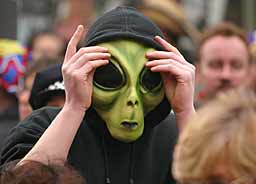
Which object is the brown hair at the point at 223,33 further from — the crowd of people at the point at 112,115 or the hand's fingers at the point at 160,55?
the hand's fingers at the point at 160,55

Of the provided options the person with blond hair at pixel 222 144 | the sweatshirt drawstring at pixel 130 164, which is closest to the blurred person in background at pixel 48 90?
the sweatshirt drawstring at pixel 130 164

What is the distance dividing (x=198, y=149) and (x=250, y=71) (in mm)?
4277

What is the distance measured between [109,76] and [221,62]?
3636 millimetres

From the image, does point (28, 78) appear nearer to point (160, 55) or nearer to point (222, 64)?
point (222, 64)

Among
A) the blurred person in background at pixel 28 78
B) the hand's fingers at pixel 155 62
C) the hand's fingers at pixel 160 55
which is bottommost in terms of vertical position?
the blurred person in background at pixel 28 78

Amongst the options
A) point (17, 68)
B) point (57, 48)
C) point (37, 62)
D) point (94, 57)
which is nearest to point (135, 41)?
point (94, 57)

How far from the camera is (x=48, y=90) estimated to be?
17.8ft

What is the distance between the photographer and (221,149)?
9.95 ft

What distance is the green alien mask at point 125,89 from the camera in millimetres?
3896

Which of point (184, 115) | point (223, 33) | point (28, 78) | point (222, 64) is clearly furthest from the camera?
point (223, 33)

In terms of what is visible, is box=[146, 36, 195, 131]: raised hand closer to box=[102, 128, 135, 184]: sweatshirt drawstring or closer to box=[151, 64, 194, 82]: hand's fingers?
box=[151, 64, 194, 82]: hand's fingers

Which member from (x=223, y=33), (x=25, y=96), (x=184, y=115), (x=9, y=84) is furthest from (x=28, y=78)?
(x=184, y=115)

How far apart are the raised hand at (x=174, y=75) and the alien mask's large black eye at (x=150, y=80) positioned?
0.02m

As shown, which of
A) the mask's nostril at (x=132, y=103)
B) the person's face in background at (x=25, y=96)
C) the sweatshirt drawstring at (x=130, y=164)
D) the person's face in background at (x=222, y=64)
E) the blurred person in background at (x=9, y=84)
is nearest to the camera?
the mask's nostril at (x=132, y=103)
